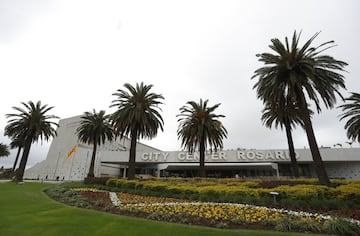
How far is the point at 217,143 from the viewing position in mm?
27281

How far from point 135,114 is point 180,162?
22.6m

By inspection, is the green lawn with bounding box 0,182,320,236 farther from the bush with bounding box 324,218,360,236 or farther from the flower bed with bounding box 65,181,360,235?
the bush with bounding box 324,218,360,236

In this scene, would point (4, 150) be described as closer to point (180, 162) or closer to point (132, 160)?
point (180, 162)

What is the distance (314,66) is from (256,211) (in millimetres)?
13949

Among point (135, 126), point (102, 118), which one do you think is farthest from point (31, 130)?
point (135, 126)

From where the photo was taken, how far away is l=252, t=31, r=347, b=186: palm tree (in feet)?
53.4

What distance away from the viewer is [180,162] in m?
43.6

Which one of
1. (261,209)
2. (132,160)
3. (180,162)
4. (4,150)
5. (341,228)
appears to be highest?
(4,150)

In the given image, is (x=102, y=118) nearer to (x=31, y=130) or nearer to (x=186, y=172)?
(x=31, y=130)


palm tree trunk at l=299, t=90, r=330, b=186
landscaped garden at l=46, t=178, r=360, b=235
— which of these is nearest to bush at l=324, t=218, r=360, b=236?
landscaped garden at l=46, t=178, r=360, b=235

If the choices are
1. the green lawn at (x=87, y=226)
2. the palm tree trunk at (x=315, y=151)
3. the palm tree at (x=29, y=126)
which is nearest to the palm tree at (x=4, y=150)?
the palm tree at (x=29, y=126)

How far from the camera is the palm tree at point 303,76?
16.3 m

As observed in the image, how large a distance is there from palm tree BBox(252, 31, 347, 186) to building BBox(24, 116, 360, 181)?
2252cm

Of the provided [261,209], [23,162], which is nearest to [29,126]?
[23,162]
